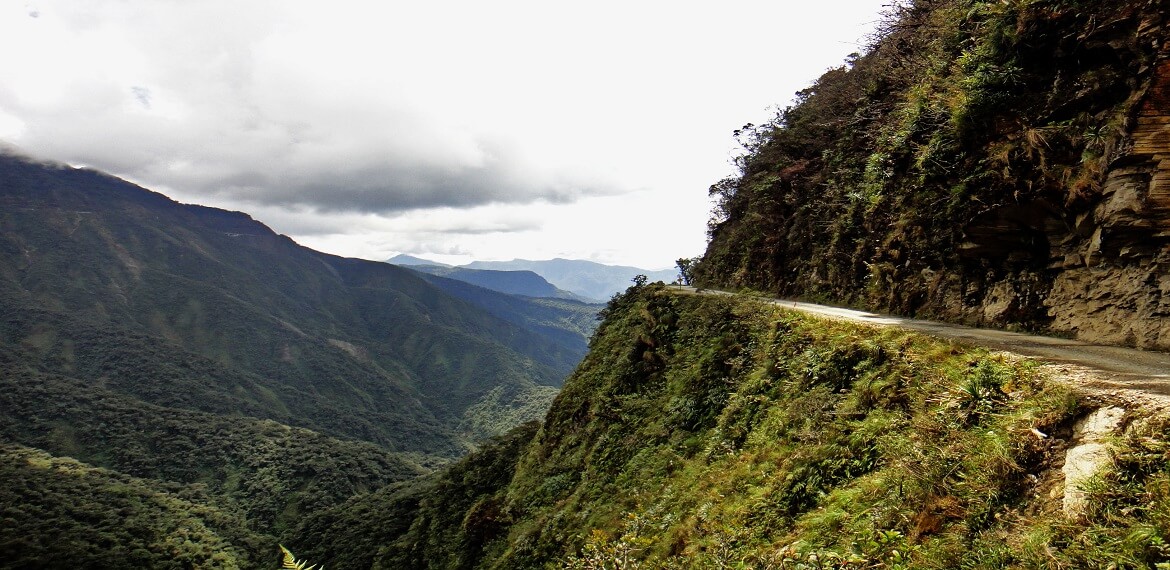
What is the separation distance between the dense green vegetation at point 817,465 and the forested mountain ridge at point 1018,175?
10.5ft

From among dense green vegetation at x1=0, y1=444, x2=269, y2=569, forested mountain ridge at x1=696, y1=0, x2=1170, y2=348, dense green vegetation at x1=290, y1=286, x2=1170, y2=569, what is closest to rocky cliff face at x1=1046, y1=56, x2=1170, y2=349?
forested mountain ridge at x1=696, y1=0, x2=1170, y2=348

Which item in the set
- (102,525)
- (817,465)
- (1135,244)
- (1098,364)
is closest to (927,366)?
(1098,364)

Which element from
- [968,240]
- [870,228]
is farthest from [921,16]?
[968,240]

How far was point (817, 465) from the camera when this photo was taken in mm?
6266

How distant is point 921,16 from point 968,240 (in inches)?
371

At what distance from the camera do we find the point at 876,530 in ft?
15.2

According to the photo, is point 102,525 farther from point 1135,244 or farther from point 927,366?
point 1135,244

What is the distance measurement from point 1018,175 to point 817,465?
6942 mm

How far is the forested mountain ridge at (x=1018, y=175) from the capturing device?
6988 mm

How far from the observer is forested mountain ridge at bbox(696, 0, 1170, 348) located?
699 centimetres

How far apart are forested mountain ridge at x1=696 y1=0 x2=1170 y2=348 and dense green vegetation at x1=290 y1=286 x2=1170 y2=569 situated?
3.20 meters

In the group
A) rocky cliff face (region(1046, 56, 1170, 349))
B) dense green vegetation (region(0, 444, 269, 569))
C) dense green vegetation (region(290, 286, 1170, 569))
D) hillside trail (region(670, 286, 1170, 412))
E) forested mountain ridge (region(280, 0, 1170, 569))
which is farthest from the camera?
dense green vegetation (region(0, 444, 269, 569))

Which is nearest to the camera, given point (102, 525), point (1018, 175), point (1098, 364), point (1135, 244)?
point (1098, 364)

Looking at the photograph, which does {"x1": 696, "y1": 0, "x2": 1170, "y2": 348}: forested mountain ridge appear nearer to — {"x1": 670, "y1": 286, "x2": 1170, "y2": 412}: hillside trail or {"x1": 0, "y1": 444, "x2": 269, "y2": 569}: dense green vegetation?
{"x1": 670, "y1": 286, "x2": 1170, "y2": 412}: hillside trail
